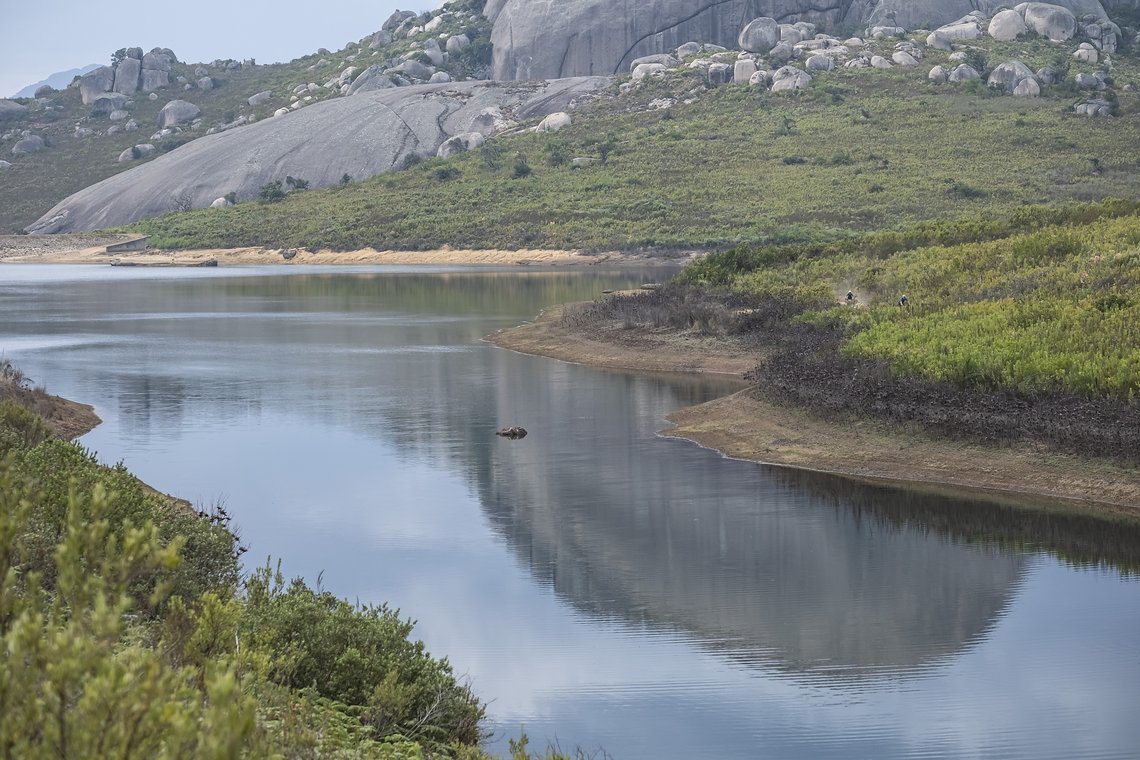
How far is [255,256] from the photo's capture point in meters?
103

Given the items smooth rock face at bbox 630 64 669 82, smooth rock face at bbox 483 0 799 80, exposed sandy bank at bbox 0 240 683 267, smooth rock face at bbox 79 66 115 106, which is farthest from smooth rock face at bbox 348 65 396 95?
smooth rock face at bbox 79 66 115 106

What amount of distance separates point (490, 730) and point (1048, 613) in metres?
7.04

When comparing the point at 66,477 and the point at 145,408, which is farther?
the point at 145,408

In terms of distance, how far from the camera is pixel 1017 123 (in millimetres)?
103562

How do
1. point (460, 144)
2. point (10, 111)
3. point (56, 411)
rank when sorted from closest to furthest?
point (56, 411)
point (460, 144)
point (10, 111)

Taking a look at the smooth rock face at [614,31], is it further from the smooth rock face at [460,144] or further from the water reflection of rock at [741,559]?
the water reflection of rock at [741,559]

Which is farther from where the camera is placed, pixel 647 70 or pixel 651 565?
pixel 647 70

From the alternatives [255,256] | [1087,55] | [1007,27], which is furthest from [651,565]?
[1007,27]

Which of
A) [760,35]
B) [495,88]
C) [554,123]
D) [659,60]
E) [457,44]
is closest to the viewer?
[554,123]

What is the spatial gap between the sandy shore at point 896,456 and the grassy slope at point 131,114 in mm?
120734

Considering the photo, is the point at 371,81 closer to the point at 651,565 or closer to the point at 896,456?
the point at 896,456

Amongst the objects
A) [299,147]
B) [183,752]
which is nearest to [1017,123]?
[299,147]

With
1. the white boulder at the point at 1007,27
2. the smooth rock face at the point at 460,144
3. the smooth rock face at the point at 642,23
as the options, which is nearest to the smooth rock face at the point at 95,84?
the smooth rock face at the point at 642,23

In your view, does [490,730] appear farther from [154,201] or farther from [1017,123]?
[154,201]
